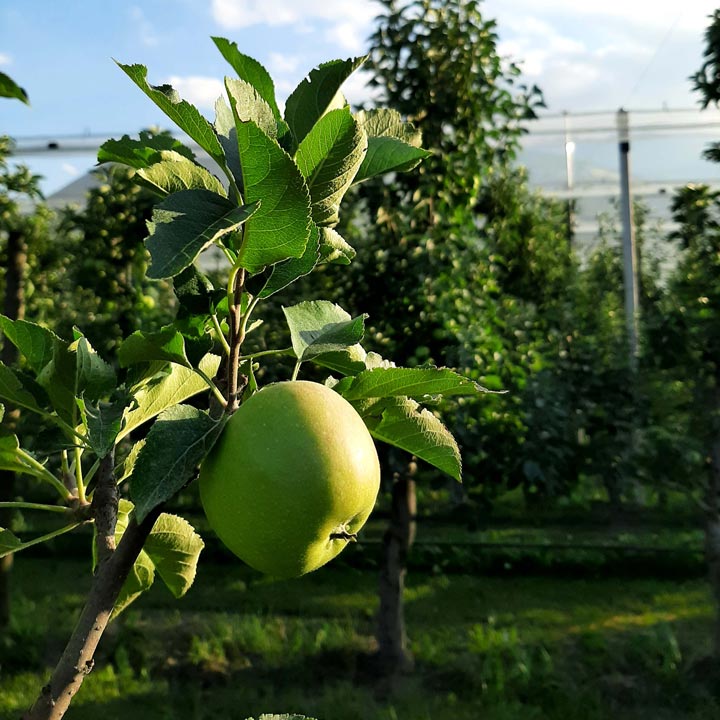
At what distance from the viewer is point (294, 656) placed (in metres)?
4.07

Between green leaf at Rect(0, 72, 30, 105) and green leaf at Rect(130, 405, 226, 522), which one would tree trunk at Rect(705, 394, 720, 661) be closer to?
green leaf at Rect(130, 405, 226, 522)

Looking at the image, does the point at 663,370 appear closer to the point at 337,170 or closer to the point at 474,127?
the point at 474,127

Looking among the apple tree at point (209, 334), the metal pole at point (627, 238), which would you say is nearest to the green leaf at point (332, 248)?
the apple tree at point (209, 334)

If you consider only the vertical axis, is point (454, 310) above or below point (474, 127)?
below

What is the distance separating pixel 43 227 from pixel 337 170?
748 centimetres

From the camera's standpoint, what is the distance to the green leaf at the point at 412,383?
603 mm

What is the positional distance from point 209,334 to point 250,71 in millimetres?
202

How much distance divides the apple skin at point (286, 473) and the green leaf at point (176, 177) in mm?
148

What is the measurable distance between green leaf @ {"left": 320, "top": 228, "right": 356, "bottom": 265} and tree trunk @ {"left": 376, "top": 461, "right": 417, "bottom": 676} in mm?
3319

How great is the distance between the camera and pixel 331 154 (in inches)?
22.9

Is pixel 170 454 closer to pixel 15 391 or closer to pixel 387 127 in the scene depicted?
pixel 15 391

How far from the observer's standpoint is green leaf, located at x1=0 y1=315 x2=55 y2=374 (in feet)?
2.01

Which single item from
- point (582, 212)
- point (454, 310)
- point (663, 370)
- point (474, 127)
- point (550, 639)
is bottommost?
point (550, 639)

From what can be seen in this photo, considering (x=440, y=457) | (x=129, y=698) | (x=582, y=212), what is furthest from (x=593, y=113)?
(x=440, y=457)
